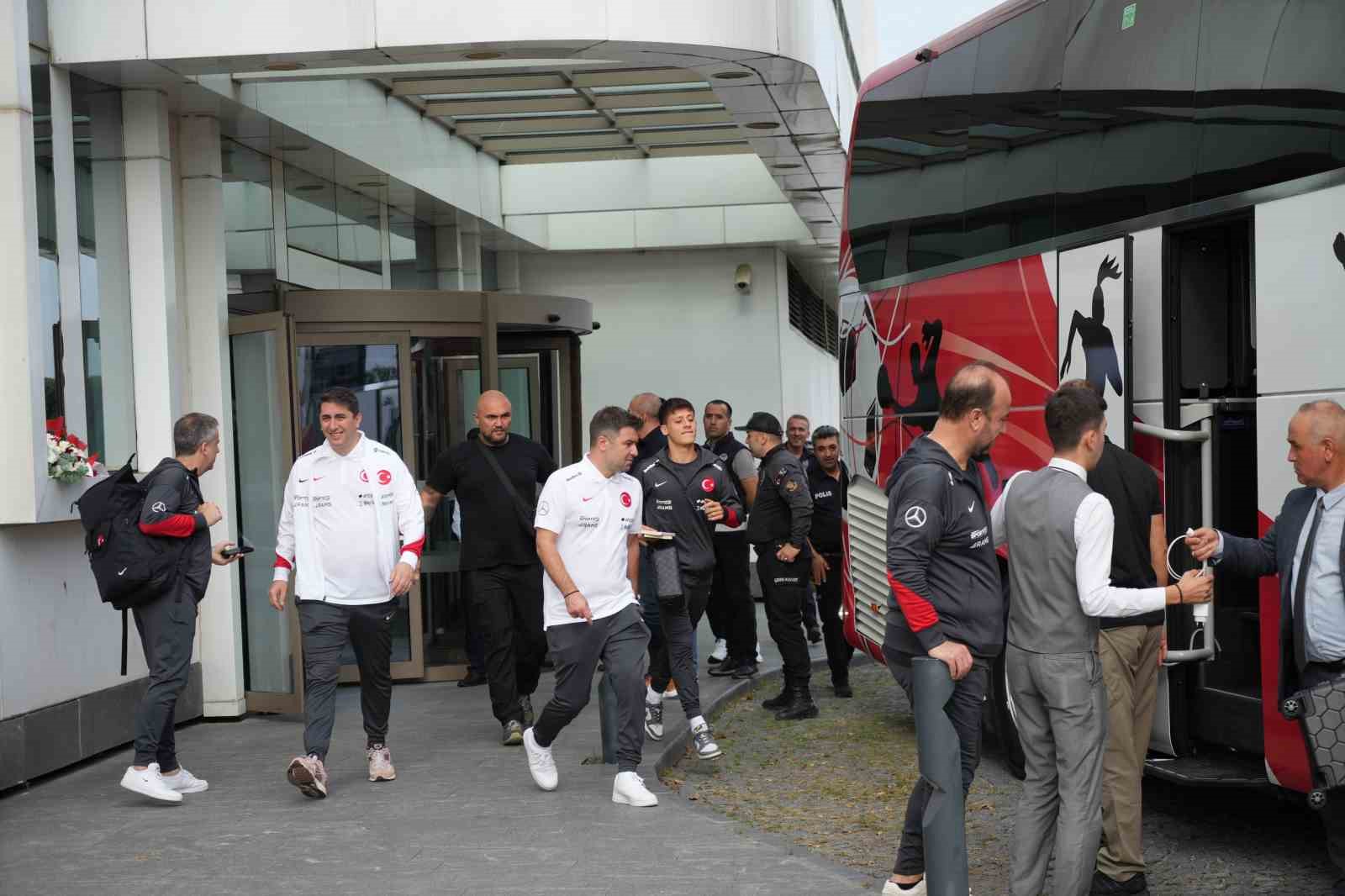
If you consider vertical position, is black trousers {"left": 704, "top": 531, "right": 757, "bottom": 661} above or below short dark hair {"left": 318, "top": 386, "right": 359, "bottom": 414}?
below

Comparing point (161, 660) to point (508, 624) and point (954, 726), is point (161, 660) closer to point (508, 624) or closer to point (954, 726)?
point (508, 624)

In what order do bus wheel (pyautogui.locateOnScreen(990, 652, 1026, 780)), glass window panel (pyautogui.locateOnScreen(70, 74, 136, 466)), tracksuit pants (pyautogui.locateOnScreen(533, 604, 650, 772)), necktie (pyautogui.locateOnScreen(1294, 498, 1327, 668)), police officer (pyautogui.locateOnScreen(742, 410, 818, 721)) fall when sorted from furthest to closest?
police officer (pyautogui.locateOnScreen(742, 410, 818, 721)), glass window panel (pyautogui.locateOnScreen(70, 74, 136, 466)), bus wheel (pyautogui.locateOnScreen(990, 652, 1026, 780)), tracksuit pants (pyautogui.locateOnScreen(533, 604, 650, 772)), necktie (pyautogui.locateOnScreen(1294, 498, 1327, 668))

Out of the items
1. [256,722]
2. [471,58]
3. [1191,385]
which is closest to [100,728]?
[256,722]

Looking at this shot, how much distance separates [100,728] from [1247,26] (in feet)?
22.1

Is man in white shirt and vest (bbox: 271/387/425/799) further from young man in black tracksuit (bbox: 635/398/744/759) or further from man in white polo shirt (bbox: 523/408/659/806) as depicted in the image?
young man in black tracksuit (bbox: 635/398/744/759)

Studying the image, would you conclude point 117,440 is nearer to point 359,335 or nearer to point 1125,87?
point 359,335

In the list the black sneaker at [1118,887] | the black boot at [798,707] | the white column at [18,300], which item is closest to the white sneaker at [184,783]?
the white column at [18,300]

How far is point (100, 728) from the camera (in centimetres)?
853

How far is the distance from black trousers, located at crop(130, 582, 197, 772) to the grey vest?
413 cm

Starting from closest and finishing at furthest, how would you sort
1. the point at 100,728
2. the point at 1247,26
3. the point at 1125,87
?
the point at 1247,26 < the point at 1125,87 < the point at 100,728

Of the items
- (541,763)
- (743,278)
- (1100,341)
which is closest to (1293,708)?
(1100,341)

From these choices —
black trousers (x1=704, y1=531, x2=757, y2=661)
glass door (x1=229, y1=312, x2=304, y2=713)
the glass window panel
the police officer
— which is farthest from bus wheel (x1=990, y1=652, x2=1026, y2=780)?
the glass window panel

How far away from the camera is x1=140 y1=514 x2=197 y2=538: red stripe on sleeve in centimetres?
719

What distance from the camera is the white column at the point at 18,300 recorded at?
7750 mm
